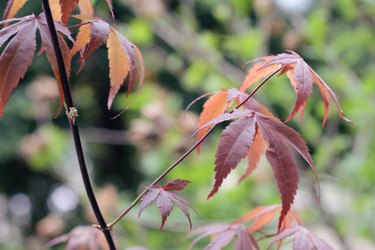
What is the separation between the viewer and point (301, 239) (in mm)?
623

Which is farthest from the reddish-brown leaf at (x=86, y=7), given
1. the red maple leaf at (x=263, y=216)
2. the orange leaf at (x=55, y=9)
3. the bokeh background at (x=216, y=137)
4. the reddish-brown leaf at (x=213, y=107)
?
the bokeh background at (x=216, y=137)

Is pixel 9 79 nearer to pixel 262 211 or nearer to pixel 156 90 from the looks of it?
pixel 262 211

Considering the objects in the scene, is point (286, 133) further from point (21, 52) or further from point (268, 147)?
point (21, 52)

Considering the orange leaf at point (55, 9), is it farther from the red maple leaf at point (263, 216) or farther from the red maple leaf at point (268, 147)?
the red maple leaf at point (263, 216)

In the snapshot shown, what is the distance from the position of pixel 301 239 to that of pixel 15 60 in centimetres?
34

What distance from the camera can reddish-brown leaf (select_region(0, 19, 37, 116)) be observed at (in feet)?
1.76

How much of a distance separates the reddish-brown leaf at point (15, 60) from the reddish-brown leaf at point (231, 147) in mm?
A: 191

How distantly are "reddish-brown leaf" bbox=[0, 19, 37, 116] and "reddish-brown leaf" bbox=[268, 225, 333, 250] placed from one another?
A: 303mm

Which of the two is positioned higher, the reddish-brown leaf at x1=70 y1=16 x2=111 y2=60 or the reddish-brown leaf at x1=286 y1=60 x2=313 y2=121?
the reddish-brown leaf at x1=70 y1=16 x2=111 y2=60

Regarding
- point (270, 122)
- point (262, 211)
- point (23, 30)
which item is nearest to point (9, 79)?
point (23, 30)

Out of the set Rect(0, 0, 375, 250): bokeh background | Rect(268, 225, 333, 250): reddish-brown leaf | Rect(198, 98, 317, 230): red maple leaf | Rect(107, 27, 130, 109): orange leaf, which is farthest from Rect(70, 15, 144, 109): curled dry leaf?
Rect(0, 0, 375, 250): bokeh background

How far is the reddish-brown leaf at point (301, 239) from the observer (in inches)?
24.3

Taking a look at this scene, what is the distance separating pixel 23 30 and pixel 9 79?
55 millimetres

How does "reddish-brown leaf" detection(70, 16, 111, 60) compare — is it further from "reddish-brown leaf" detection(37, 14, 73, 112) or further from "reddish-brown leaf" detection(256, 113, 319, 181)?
"reddish-brown leaf" detection(256, 113, 319, 181)
